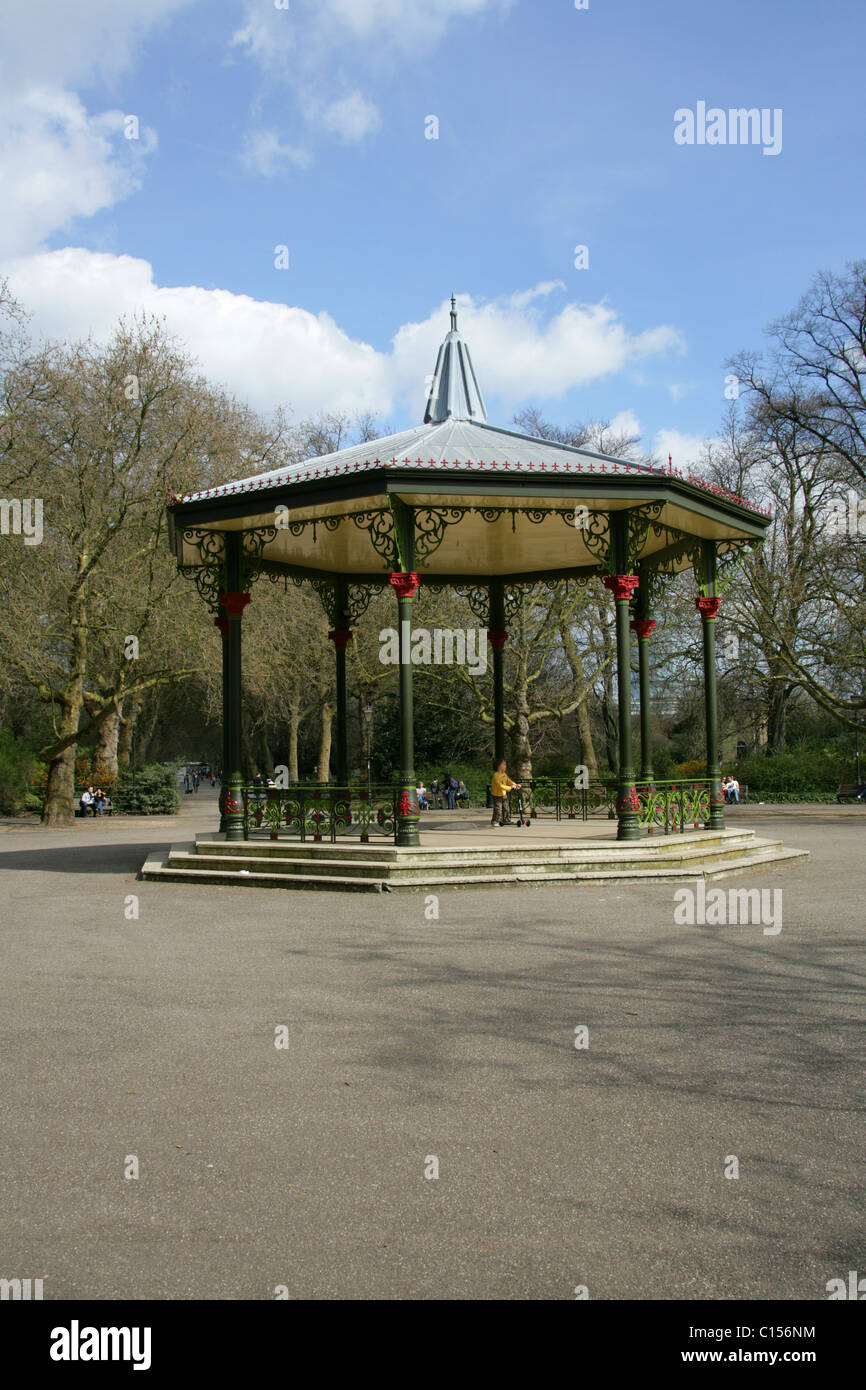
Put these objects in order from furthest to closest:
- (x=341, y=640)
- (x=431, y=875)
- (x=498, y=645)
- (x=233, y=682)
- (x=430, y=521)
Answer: (x=498, y=645) → (x=341, y=640) → (x=233, y=682) → (x=430, y=521) → (x=431, y=875)

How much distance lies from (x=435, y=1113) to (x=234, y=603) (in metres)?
12.2

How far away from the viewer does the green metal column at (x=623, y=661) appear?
14812 mm

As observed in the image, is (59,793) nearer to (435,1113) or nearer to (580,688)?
(580,688)

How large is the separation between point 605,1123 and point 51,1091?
280 centimetres

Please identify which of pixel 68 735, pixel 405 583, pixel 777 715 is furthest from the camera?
pixel 777 715

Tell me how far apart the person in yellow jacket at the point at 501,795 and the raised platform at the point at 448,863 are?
3633 millimetres

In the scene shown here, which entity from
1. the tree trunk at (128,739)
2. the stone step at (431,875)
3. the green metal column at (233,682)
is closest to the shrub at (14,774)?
the tree trunk at (128,739)

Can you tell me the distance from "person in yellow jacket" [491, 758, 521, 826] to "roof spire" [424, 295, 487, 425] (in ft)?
21.0

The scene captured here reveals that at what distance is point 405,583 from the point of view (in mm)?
14297

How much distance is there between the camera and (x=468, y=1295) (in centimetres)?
331

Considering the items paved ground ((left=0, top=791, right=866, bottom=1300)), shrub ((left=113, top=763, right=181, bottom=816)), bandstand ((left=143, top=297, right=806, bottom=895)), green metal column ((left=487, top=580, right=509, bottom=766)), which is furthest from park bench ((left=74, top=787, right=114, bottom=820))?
paved ground ((left=0, top=791, right=866, bottom=1300))

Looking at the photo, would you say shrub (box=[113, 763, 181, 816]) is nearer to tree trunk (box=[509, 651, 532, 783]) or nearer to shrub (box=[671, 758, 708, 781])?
tree trunk (box=[509, 651, 532, 783])

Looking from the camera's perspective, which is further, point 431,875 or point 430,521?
point 430,521

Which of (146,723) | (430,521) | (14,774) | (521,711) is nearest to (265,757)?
(146,723)
